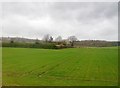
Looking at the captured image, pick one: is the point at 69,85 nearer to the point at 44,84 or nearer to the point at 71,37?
the point at 44,84

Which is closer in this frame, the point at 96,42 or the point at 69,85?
the point at 69,85

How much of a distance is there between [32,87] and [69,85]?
1.85m

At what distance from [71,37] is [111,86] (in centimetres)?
13646

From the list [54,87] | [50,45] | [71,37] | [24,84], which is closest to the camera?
[54,87]

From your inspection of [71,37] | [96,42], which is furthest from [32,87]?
[71,37]

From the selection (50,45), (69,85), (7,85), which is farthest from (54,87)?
(50,45)

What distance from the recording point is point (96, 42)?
134m

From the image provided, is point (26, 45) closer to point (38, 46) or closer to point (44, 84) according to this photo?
point (38, 46)

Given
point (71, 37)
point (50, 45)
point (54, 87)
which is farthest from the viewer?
point (71, 37)

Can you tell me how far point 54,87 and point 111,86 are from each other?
2.98 meters

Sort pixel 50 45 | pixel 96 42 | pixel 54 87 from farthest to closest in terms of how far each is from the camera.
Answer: pixel 96 42 < pixel 50 45 < pixel 54 87

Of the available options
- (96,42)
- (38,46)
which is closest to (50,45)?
(38,46)

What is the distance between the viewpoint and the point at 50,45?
272ft

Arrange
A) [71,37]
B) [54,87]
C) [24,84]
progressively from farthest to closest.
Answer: [71,37] → [24,84] → [54,87]
